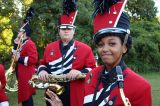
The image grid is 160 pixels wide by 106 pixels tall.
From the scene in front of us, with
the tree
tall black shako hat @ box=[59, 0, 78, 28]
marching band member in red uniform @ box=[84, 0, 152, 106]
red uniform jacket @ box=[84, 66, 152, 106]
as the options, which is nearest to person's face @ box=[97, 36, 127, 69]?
marching band member in red uniform @ box=[84, 0, 152, 106]

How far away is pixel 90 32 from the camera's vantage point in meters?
17.7

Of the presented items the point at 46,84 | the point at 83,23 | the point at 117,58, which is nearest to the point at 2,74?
the point at 46,84

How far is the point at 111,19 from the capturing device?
274cm

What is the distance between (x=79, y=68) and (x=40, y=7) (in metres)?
10.3

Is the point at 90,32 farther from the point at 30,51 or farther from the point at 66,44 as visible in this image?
the point at 66,44

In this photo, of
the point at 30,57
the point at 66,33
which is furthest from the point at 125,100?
the point at 30,57

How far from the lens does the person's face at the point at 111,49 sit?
2.67 m

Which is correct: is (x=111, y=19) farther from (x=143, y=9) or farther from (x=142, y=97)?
(x=143, y=9)

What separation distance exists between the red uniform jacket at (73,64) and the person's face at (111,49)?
9.84ft

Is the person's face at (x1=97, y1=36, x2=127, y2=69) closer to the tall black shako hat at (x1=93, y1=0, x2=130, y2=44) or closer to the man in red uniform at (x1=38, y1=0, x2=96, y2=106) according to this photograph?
the tall black shako hat at (x1=93, y1=0, x2=130, y2=44)

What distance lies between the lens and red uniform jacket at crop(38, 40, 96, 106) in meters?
5.73

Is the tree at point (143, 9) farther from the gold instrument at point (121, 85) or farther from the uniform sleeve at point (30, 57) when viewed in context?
the gold instrument at point (121, 85)

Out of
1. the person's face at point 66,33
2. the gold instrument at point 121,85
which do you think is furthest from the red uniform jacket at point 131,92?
the person's face at point 66,33

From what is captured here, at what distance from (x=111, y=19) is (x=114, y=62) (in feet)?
1.00
